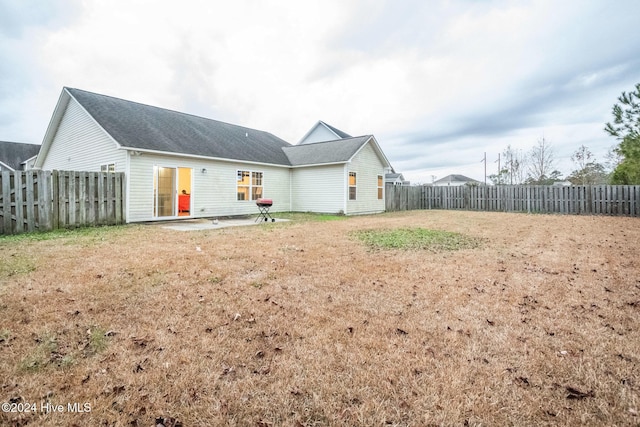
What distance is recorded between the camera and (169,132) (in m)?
12.9

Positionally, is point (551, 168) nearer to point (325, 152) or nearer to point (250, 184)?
point (325, 152)

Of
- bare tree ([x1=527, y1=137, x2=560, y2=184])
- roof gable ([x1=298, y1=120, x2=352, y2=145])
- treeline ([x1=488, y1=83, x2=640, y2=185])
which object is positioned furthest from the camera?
bare tree ([x1=527, y1=137, x2=560, y2=184])

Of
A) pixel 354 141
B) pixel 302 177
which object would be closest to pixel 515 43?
pixel 354 141

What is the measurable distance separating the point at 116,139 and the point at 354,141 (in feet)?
37.6

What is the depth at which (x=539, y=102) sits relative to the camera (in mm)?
17859

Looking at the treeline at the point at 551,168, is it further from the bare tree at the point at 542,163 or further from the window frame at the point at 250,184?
the window frame at the point at 250,184

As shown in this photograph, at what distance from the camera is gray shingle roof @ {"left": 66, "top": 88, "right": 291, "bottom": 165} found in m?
11.1

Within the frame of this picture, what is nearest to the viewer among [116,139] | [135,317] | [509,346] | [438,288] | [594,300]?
[509,346]

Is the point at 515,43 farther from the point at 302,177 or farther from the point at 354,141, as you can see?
the point at 302,177

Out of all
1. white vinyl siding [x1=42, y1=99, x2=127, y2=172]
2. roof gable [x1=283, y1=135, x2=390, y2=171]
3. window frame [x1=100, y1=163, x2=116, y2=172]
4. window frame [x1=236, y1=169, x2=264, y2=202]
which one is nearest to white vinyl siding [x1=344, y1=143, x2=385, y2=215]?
roof gable [x1=283, y1=135, x2=390, y2=171]

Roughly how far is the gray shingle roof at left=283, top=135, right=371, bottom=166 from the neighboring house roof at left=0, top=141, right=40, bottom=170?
26.1 m

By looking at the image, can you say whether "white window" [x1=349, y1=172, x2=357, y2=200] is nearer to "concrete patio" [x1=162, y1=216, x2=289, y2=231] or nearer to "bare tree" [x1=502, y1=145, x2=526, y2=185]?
"concrete patio" [x1=162, y1=216, x2=289, y2=231]

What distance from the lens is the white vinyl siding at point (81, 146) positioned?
36.3 feet

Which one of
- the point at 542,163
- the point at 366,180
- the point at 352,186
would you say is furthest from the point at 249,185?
the point at 542,163
